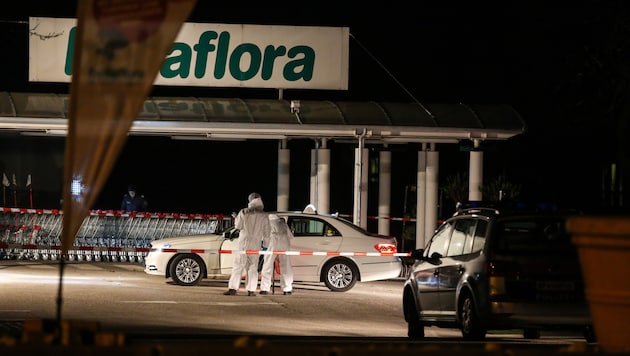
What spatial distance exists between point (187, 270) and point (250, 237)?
82.6 inches

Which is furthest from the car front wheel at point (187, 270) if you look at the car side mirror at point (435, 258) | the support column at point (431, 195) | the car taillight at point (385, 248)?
the car side mirror at point (435, 258)

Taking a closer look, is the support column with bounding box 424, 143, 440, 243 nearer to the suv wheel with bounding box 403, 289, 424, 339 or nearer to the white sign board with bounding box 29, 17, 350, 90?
the white sign board with bounding box 29, 17, 350, 90

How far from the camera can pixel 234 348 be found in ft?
24.6

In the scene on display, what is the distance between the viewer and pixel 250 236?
23484 mm

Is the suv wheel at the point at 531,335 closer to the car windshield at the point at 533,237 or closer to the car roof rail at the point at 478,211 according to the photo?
the car roof rail at the point at 478,211

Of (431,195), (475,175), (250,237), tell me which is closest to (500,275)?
(250,237)

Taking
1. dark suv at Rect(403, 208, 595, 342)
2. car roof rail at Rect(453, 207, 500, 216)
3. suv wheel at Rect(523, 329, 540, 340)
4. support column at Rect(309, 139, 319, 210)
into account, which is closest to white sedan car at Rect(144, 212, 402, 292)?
support column at Rect(309, 139, 319, 210)

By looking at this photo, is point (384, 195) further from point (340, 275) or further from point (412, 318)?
point (412, 318)

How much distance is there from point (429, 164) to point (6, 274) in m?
10.1

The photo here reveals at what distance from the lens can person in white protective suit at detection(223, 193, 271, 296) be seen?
23.4 metres

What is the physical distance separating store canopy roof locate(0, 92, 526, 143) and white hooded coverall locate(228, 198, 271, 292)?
4.61m

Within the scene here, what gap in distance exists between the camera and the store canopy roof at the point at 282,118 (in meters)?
27.4

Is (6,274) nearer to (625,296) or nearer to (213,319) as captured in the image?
(213,319)

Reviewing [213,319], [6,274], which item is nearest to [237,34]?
[6,274]
